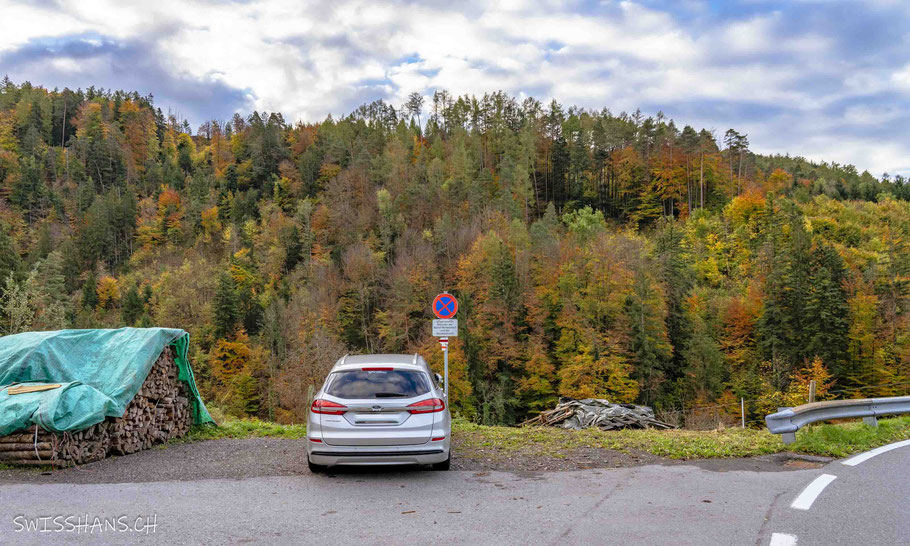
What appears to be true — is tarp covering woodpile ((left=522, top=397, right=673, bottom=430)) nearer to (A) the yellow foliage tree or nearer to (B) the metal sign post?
(B) the metal sign post

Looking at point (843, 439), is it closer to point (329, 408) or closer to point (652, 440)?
point (652, 440)

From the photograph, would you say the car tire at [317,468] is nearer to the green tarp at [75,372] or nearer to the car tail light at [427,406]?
the car tail light at [427,406]

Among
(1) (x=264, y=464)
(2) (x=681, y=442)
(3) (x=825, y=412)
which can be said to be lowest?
(2) (x=681, y=442)

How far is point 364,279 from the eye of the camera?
69.8 metres

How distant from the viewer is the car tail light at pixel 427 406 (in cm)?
716

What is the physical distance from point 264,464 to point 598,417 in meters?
8.23

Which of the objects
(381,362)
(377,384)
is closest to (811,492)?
(377,384)

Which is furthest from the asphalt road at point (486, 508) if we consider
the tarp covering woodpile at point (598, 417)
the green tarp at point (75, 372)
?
the tarp covering woodpile at point (598, 417)

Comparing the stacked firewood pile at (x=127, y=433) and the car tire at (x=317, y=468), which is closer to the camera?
the car tire at (x=317, y=468)

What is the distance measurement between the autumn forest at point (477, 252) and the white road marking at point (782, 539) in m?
16.8

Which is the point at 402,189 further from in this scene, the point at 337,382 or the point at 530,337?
the point at 337,382

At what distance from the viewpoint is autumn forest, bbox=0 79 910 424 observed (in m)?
45.9

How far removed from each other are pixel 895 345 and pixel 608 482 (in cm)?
5152

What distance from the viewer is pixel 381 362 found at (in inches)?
311
